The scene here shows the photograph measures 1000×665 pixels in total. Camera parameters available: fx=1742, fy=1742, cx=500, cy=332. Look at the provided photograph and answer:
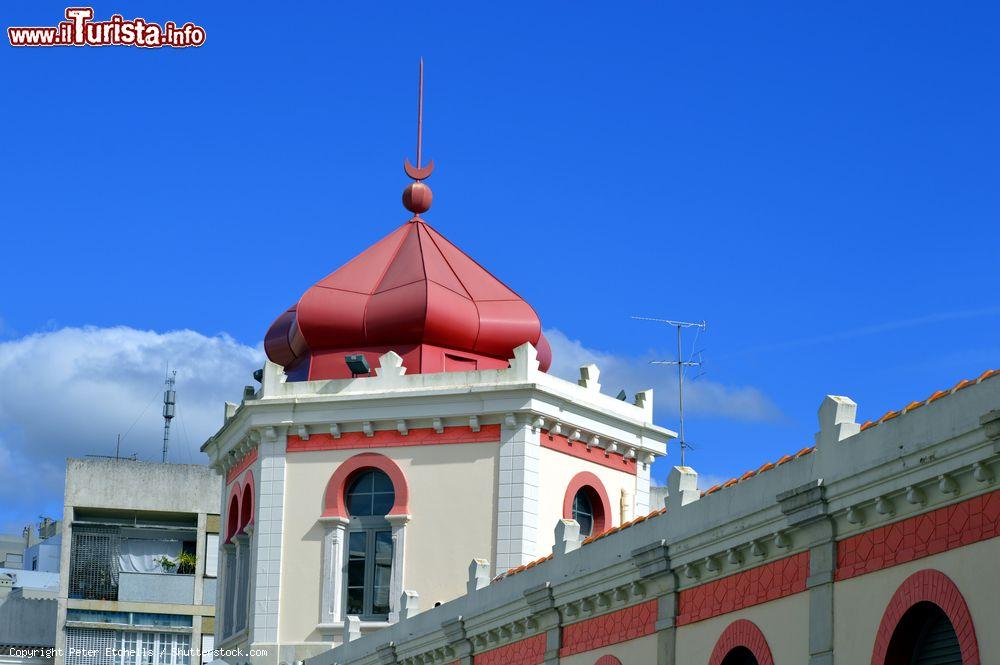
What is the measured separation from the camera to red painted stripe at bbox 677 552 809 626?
726 inches

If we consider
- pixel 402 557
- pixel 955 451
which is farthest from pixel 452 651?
pixel 955 451

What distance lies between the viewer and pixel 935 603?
628 inches

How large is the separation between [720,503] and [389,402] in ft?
44.0

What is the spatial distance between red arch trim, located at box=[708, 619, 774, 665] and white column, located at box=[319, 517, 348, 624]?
13.6 meters

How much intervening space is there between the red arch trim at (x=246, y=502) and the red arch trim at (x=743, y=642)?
15998 millimetres

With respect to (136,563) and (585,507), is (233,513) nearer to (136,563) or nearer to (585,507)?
(585,507)

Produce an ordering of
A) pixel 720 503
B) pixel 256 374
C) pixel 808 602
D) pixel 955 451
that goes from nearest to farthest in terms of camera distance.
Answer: pixel 955 451, pixel 808 602, pixel 720 503, pixel 256 374

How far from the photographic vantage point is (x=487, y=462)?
31953 millimetres

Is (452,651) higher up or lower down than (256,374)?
lower down

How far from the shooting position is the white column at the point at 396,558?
31.8 meters

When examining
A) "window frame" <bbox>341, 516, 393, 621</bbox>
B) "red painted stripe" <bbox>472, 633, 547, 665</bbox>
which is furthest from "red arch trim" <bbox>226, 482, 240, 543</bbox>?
"red painted stripe" <bbox>472, 633, 547, 665</bbox>

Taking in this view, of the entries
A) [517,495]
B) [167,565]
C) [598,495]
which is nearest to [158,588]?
[167,565]

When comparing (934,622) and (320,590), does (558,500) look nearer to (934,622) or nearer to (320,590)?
(320,590)

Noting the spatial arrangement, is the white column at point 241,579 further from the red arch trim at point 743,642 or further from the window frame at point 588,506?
the red arch trim at point 743,642
